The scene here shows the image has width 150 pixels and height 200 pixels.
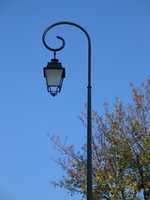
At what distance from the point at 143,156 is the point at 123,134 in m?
1.91

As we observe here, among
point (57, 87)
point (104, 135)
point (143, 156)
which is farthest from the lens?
point (104, 135)

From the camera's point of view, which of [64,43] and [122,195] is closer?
[64,43]

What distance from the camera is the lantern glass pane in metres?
16.1

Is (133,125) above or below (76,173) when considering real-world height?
above

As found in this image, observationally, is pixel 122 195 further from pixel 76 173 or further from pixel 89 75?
pixel 89 75

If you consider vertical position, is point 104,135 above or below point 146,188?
above

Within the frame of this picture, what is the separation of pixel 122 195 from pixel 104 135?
3.38 metres

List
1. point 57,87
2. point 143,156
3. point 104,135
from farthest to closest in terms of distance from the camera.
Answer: point 104,135
point 143,156
point 57,87

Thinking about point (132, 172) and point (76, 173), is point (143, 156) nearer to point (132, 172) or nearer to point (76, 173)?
point (132, 172)

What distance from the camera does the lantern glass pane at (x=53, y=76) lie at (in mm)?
16056

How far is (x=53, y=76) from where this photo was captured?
53.1ft

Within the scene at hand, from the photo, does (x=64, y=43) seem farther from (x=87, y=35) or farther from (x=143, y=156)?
(x=143, y=156)

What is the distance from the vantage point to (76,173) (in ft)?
111

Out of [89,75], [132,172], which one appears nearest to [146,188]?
[132,172]
